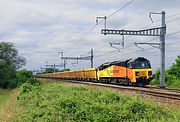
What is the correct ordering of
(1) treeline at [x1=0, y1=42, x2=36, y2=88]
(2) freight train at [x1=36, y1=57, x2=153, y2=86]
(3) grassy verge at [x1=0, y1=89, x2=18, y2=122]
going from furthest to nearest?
(1) treeline at [x1=0, y1=42, x2=36, y2=88]
(2) freight train at [x1=36, y1=57, x2=153, y2=86]
(3) grassy verge at [x1=0, y1=89, x2=18, y2=122]

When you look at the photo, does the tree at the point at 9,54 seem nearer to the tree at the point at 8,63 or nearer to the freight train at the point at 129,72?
the tree at the point at 8,63

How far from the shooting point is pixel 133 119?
13.7m

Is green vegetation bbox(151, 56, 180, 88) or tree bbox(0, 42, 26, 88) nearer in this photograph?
green vegetation bbox(151, 56, 180, 88)

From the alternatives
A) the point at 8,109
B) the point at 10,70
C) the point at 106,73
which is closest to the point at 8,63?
the point at 10,70

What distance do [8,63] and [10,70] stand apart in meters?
3.81

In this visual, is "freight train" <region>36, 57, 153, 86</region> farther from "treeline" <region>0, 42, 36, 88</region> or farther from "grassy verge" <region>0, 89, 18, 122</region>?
"treeline" <region>0, 42, 36, 88</region>

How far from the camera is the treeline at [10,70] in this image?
253ft

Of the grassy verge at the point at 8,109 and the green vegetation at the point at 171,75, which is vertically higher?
the green vegetation at the point at 171,75

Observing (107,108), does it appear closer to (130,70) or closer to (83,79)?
(130,70)

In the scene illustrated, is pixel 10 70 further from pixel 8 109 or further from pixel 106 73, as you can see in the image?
pixel 8 109

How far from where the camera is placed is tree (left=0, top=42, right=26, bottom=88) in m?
77.3

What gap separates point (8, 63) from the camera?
275 ft

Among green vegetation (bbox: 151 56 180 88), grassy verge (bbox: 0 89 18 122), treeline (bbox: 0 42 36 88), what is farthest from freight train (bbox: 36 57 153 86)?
treeline (bbox: 0 42 36 88)

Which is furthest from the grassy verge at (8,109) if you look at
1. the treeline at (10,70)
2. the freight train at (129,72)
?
the treeline at (10,70)
